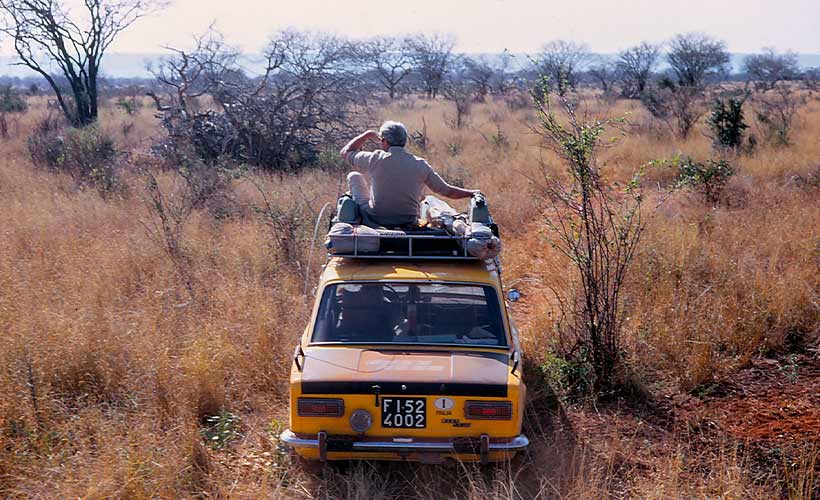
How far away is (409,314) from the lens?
4707 millimetres

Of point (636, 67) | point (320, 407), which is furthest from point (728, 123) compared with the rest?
point (636, 67)

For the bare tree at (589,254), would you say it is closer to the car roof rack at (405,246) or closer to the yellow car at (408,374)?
the car roof rack at (405,246)

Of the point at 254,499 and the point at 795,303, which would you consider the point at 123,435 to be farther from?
the point at 795,303

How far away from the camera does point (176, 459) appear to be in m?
4.58

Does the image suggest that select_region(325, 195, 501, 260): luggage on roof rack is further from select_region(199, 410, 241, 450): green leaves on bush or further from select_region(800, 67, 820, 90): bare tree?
select_region(800, 67, 820, 90): bare tree

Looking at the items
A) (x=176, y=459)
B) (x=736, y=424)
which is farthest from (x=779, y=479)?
(x=176, y=459)

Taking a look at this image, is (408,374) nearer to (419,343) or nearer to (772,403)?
(419,343)

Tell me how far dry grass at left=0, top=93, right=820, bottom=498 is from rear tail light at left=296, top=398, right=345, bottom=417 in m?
0.49

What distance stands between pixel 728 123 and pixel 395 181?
11.3 m

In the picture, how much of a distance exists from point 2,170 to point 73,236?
5208 millimetres

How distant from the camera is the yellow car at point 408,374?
417 cm

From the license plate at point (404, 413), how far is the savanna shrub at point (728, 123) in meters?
12.4

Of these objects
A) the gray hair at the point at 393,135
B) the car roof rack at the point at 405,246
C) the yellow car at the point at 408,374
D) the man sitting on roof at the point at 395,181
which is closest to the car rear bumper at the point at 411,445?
the yellow car at the point at 408,374

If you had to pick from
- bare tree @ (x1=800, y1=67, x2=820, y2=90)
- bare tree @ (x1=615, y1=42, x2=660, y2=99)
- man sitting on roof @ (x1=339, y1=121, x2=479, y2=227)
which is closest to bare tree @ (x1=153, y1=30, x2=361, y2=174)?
man sitting on roof @ (x1=339, y1=121, x2=479, y2=227)
